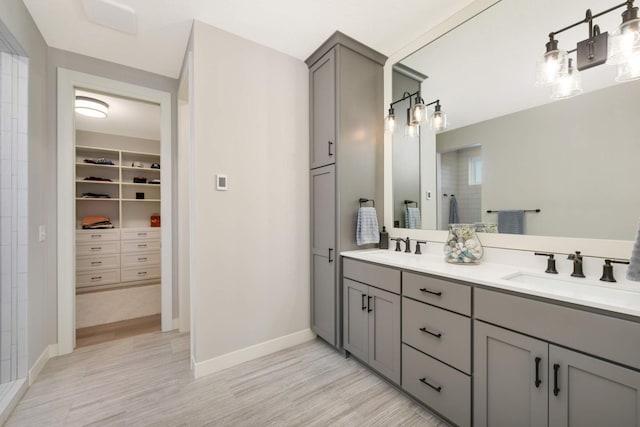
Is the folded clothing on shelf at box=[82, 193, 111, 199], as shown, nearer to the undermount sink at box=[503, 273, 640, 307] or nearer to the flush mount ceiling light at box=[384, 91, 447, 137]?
the flush mount ceiling light at box=[384, 91, 447, 137]

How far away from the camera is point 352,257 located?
2039 millimetres

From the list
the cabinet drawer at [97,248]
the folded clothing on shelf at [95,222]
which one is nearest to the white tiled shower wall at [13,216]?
the cabinet drawer at [97,248]

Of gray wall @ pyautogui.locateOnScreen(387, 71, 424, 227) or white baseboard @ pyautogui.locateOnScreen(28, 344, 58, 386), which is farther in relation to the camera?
gray wall @ pyautogui.locateOnScreen(387, 71, 424, 227)

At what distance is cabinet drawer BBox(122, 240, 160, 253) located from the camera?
15.0 feet

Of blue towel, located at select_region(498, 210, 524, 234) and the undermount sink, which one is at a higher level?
blue towel, located at select_region(498, 210, 524, 234)

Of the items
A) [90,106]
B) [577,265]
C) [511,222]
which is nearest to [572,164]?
[511,222]

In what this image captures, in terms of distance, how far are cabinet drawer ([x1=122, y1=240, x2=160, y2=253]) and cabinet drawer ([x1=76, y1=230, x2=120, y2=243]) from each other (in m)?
0.18

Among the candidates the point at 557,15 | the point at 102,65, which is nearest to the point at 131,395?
the point at 102,65

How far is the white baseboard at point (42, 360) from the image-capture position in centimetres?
184

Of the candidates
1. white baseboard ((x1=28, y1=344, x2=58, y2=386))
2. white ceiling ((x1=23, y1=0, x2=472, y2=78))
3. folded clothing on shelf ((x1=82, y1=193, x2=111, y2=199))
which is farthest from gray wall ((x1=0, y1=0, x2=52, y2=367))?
folded clothing on shelf ((x1=82, y1=193, x2=111, y2=199))

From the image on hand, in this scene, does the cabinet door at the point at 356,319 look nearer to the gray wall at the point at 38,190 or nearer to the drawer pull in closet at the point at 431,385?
the drawer pull in closet at the point at 431,385

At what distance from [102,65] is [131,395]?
2.83 m

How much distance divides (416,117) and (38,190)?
3069 mm

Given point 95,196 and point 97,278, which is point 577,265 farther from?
point 95,196
